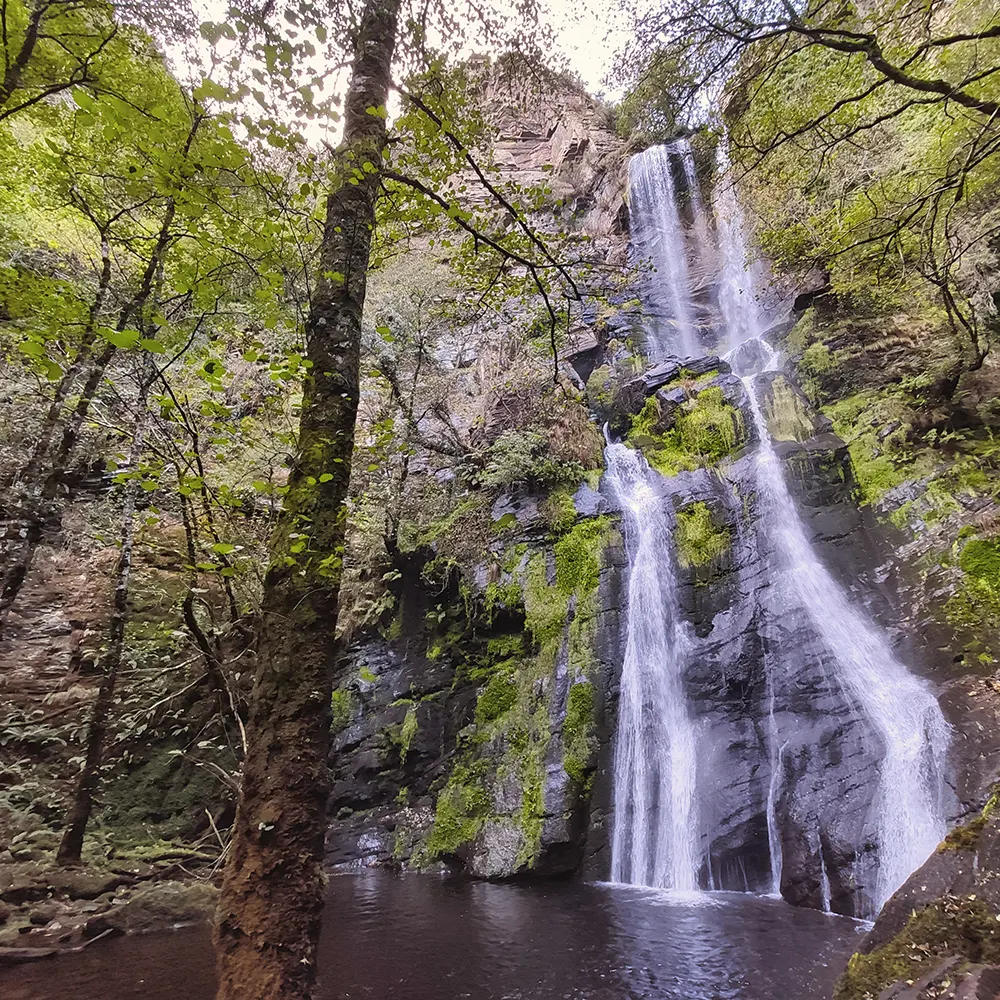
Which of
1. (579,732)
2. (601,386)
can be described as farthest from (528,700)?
(601,386)

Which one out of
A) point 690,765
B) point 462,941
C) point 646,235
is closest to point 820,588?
point 690,765

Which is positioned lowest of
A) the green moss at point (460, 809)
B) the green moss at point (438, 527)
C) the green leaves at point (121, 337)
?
the green moss at point (460, 809)

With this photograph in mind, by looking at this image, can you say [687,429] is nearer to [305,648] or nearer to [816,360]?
[816,360]

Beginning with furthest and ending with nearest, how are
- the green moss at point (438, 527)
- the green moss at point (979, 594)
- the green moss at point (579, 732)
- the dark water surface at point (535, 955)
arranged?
the green moss at point (438, 527), the green moss at point (579, 732), the green moss at point (979, 594), the dark water surface at point (535, 955)

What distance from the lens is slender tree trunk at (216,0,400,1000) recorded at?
1.93 meters

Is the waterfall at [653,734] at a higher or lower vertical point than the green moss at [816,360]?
lower

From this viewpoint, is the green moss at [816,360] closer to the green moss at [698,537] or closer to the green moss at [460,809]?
the green moss at [698,537]


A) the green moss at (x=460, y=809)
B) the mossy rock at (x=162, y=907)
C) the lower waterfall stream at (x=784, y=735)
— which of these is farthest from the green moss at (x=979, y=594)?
the mossy rock at (x=162, y=907)

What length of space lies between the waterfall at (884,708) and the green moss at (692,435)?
88.3 inches

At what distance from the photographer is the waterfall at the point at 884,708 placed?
645cm

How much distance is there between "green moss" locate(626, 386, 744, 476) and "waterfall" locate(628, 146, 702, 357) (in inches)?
207

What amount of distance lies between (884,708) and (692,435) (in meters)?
7.16

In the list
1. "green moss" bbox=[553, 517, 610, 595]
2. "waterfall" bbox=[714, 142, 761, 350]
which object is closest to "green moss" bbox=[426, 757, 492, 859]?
"green moss" bbox=[553, 517, 610, 595]

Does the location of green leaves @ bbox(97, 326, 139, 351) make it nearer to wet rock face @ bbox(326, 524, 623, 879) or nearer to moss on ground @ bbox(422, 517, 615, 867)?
wet rock face @ bbox(326, 524, 623, 879)
